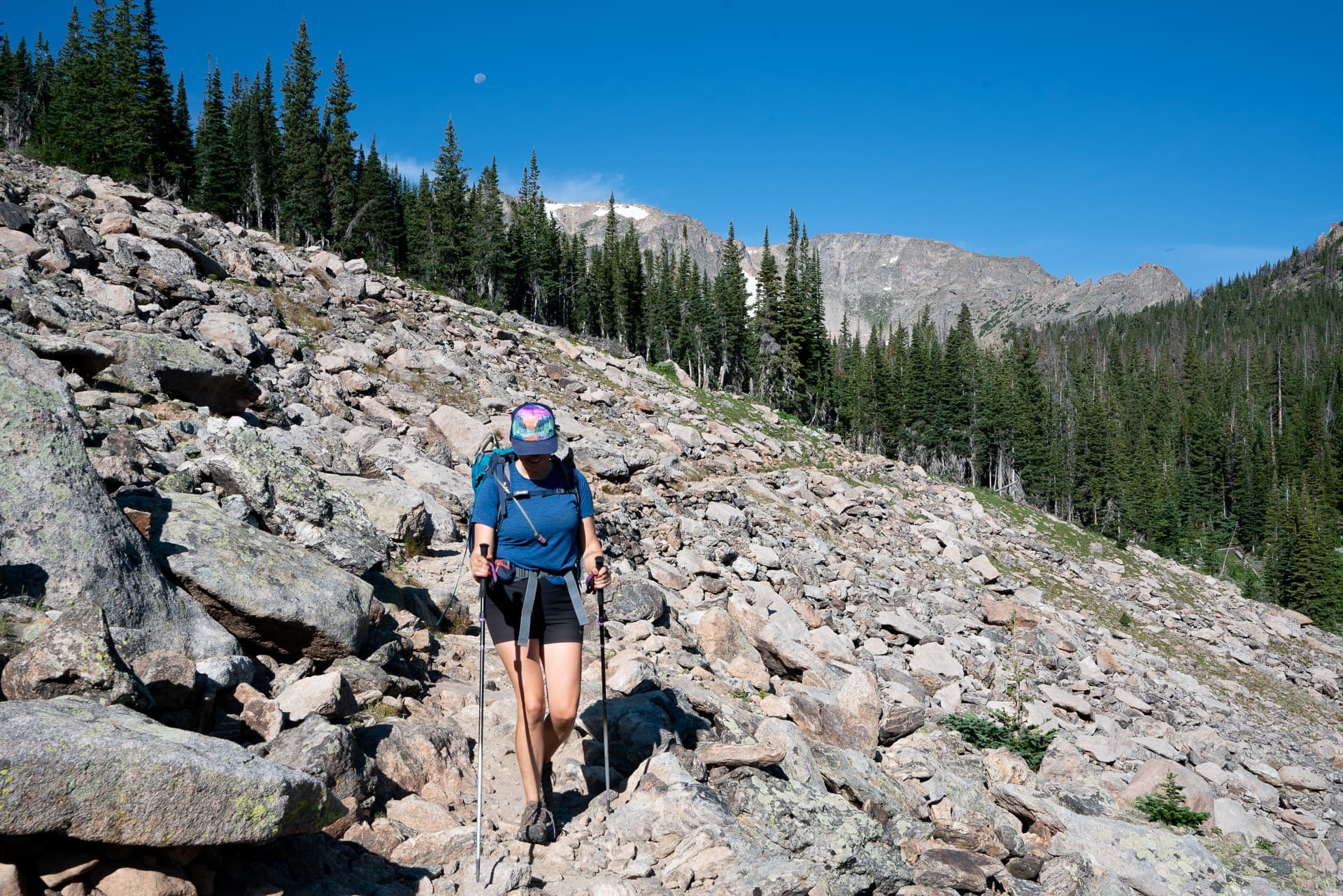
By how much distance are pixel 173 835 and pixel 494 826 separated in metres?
2.18

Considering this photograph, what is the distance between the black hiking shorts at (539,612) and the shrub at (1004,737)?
22.0 ft

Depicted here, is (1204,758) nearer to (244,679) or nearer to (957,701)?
(957,701)

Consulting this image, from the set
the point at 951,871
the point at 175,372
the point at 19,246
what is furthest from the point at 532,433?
the point at 19,246

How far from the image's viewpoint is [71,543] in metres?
4.62

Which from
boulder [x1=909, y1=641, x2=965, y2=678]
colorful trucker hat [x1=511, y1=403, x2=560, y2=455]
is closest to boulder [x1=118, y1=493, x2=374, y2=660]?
colorful trucker hat [x1=511, y1=403, x2=560, y2=455]

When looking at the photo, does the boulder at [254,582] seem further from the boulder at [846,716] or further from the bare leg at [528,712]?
the boulder at [846,716]

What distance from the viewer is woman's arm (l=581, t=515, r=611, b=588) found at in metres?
4.84

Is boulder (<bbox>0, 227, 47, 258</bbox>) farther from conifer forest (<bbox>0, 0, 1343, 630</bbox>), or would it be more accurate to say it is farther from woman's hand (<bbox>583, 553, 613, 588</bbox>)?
conifer forest (<bbox>0, 0, 1343, 630</bbox>)

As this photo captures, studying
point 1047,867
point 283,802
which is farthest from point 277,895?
point 1047,867

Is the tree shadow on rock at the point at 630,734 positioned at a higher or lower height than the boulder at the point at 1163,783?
higher

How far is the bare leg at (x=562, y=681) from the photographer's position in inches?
182

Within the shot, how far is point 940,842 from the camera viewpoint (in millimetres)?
5727

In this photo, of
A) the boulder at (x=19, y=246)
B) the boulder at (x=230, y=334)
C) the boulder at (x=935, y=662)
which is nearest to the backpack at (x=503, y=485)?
the boulder at (x=935, y=662)

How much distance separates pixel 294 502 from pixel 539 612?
175 inches
